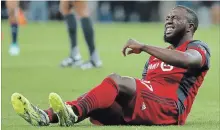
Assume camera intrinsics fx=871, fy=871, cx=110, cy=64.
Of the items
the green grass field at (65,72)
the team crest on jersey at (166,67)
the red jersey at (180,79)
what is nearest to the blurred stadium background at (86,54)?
the green grass field at (65,72)

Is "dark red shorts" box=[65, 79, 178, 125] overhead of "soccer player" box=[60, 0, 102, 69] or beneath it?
overhead

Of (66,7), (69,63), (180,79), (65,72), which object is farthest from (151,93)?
(69,63)

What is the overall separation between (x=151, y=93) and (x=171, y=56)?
38 centimetres

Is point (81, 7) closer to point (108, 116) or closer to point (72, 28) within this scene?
point (72, 28)

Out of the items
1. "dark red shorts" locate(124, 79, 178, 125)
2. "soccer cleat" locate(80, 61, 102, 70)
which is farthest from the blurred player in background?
"dark red shorts" locate(124, 79, 178, 125)

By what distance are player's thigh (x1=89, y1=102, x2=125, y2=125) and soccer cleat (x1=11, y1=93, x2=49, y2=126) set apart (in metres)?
0.40

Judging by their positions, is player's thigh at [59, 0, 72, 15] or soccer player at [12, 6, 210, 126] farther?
player's thigh at [59, 0, 72, 15]

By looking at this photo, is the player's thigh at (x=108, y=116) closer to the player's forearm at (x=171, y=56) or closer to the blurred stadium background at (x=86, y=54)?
the blurred stadium background at (x=86, y=54)

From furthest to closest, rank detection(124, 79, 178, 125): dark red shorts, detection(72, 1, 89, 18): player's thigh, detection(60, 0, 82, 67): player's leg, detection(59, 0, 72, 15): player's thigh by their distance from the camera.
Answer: detection(60, 0, 82, 67): player's leg → detection(59, 0, 72, 15): player's thigh → detection(72, 1, 89, 18): player's thigh → detection(124, 79, 178, 125): dark red shorts

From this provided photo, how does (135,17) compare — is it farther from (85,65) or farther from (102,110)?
(102,110)

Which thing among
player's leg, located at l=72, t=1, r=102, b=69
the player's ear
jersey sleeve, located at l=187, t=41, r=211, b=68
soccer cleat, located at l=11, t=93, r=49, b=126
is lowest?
player's leg, located at l=72, t=1, r=102, b=69

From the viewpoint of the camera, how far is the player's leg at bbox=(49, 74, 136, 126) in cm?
650

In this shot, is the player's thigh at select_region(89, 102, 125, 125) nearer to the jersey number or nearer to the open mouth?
the jersey number

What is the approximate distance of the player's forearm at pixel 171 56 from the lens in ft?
21.1
